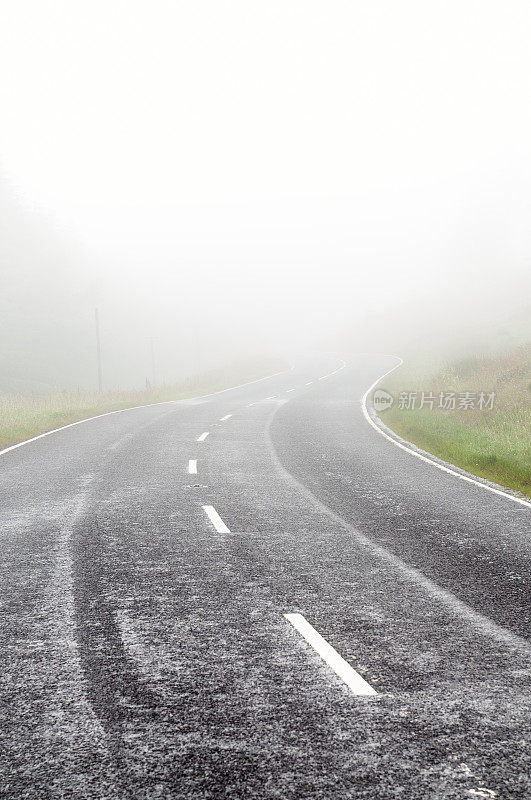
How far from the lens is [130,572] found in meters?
6.24

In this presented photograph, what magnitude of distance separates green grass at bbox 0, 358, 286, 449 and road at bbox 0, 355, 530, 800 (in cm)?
890

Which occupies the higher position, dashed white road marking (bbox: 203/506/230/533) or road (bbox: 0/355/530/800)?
dashed white road marking (bbox: 203/506/230/533)

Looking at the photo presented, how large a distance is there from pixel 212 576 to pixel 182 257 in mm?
157051

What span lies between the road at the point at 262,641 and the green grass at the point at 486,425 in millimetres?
2155

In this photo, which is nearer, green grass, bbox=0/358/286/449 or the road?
the road

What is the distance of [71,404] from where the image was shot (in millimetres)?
27281

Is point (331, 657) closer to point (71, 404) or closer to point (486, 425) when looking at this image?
point (486, 425)

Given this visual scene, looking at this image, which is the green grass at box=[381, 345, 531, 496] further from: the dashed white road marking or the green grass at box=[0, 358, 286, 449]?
the green grass at box=[0, 358, 286, 449]

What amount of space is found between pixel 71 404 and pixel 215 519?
20.2 m

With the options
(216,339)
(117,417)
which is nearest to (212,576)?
(117,417)

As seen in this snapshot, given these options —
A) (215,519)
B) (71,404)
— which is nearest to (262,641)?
(215,519)

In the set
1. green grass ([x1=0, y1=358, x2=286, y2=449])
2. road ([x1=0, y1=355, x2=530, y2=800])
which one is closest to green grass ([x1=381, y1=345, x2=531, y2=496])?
road ([x1=0, y1=355, x2=530, y2=800])

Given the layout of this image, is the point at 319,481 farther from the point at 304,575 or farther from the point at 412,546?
the point at 304,575

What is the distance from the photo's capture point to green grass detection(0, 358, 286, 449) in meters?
19.2
